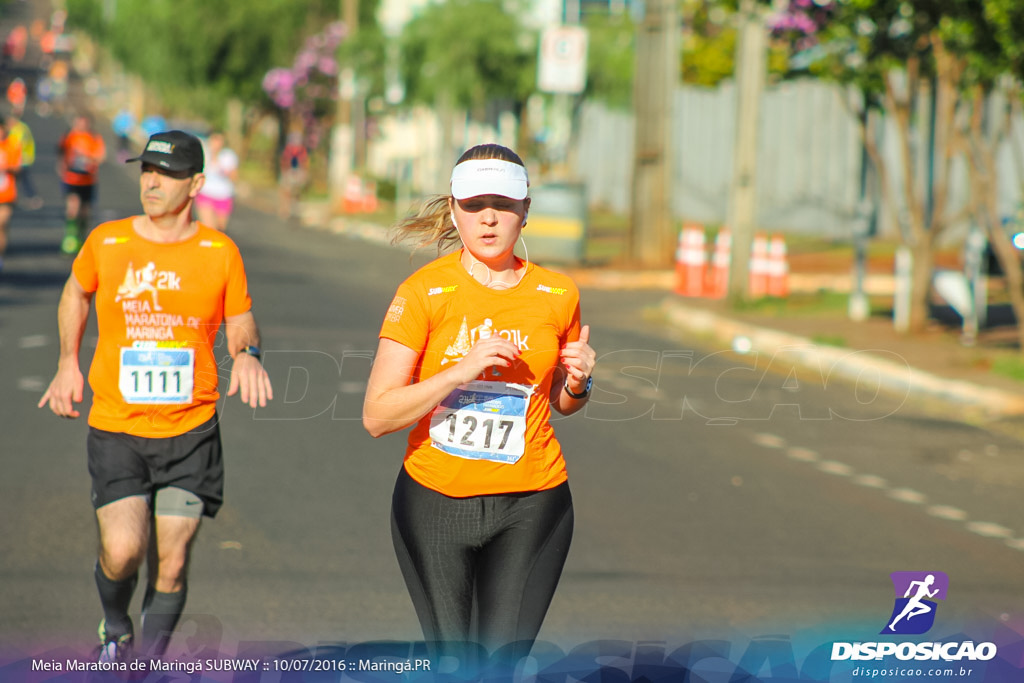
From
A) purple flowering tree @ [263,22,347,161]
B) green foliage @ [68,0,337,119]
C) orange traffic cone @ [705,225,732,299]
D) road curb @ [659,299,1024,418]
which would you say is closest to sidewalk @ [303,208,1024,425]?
road curb @ [659,299,1024,418]

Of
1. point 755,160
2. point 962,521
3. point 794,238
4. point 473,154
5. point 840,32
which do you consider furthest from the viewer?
point 794,238

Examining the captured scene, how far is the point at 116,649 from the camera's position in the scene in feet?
18.6

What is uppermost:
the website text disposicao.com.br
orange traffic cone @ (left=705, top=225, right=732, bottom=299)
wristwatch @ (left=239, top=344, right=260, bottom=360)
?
wristwatch @ (left=239, top=344, right=260, bottom=360)

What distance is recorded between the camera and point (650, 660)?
6141 mm

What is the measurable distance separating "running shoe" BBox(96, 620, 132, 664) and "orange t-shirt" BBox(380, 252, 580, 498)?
1726 millimetres

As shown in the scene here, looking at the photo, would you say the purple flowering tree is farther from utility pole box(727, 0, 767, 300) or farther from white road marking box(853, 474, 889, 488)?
white road marking box(853, 474, 889, 488)

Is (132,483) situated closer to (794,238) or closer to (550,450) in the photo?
(550,450)

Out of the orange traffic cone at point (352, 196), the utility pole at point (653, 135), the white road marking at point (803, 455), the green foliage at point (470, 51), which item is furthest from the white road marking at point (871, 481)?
the orange traffic cone at point (352, 196)

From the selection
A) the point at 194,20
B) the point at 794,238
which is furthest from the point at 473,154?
the point at 194,20

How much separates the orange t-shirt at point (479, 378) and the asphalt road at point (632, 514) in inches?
61.6

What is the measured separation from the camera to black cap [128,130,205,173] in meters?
5.73

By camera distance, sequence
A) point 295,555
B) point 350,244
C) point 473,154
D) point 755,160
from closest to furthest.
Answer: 1. point 473,154
2. point 295,555
3. point 755,160
4. point 350,244

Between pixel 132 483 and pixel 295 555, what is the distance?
2.53 metres

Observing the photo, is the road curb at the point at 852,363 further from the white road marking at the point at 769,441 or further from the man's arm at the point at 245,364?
the man's arm at the point at 245,364
